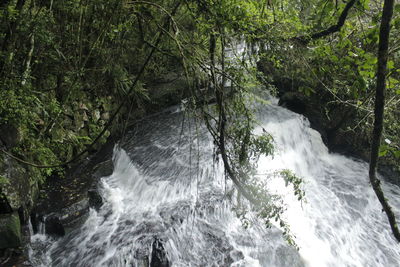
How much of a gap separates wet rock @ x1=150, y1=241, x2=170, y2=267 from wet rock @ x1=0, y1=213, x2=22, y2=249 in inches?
66.2

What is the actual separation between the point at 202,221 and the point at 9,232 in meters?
Result: 2.60

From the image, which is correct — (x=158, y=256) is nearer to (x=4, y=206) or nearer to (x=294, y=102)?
(x=4, y=206)

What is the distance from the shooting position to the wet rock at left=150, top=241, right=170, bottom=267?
3889 mm

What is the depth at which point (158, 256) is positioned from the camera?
13.0 ft

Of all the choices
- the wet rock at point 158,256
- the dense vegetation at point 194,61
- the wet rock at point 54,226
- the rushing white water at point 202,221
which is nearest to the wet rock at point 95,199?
the rushing white water at point 202,221

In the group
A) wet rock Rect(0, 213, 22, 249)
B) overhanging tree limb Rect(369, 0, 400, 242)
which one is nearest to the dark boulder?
wet rock Rect(0, 213, 22, 249)

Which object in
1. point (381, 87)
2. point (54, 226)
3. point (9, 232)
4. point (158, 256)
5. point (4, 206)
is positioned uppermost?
point (381, 87)

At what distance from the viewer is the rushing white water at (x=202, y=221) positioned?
4141 millimetres

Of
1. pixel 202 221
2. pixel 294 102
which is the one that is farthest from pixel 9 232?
pixel 294 102

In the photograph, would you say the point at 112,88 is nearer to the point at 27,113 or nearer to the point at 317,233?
the point at 27,113

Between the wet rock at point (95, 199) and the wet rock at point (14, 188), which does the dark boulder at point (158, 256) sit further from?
the wet rock at point (14, 188)

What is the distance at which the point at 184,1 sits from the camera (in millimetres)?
2457

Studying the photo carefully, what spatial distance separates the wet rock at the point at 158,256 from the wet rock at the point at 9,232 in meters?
1.68

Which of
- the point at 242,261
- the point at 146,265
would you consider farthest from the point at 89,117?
the point at 242,261
